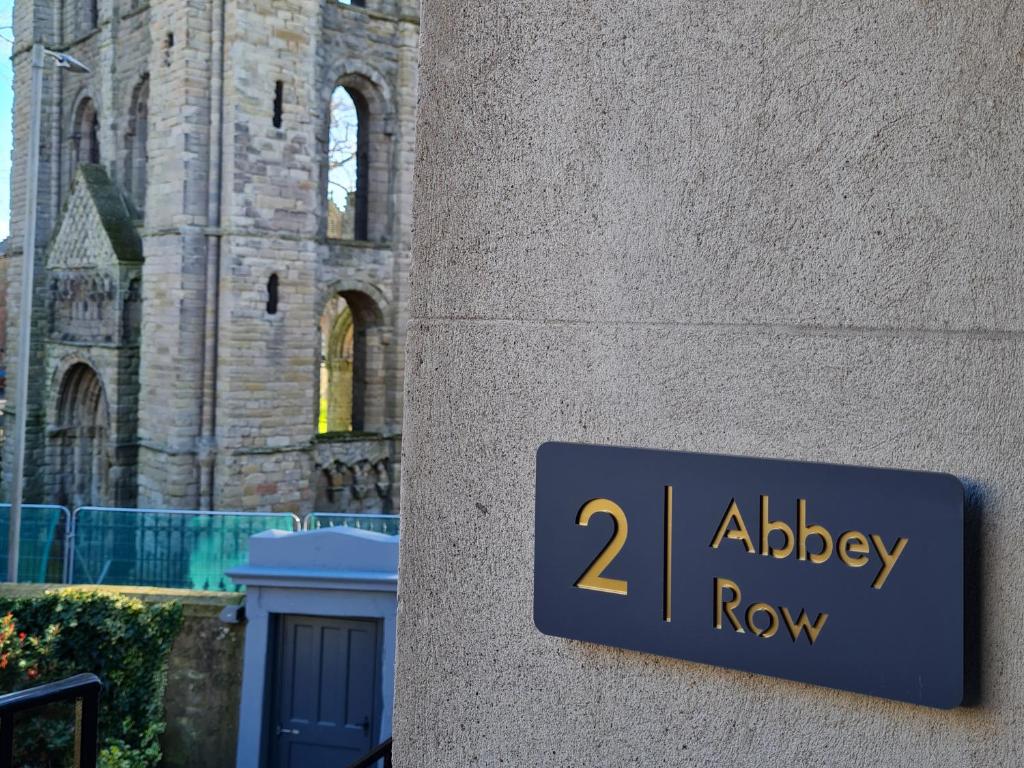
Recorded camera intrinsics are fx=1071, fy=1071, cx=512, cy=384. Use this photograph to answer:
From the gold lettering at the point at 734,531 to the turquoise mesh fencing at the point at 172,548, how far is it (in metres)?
13.3

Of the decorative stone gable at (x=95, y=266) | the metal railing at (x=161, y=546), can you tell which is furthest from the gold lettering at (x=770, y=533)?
the decorative stone gable at (x=95, y=266)

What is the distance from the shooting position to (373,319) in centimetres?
2506

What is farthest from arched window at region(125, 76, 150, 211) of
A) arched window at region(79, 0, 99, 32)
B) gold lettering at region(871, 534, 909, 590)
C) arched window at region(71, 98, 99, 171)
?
gold lettering at region(871, 534, 909, 590)

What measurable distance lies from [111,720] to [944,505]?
8934mm

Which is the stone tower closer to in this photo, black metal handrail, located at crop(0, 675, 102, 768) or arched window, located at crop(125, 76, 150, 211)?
arched window, located at crop(125, 76, 150, 211)

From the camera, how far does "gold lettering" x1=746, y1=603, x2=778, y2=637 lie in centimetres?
218

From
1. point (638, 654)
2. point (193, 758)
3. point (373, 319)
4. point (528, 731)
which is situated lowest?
point (193, 758)

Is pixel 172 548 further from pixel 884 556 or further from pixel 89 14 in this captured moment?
pixel 89 14

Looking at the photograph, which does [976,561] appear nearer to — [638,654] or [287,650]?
[638,654]

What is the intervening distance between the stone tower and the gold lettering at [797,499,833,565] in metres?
20.4

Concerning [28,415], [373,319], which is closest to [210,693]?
[373,319]

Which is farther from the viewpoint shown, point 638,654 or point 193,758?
point 193,758

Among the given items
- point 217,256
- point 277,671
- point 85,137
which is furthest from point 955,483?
point 85,137

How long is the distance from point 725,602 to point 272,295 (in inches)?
833
